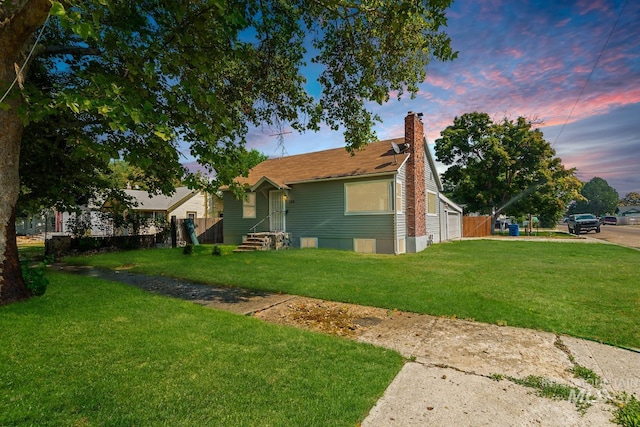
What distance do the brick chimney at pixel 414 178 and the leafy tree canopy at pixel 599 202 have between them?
425 feet

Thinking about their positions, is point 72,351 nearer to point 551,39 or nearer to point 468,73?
point 468,73

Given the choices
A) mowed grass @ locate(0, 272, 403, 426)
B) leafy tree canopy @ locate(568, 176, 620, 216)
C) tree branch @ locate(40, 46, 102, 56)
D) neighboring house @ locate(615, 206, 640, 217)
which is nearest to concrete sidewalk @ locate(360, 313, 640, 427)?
mowed grass @ locate(0, 272, 403, 426)

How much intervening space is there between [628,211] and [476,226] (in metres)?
112

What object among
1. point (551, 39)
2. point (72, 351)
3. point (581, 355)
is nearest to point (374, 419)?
point (581, 355)

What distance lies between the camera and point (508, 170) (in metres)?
33.0

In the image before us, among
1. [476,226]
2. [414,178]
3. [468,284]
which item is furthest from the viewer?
[476,226]

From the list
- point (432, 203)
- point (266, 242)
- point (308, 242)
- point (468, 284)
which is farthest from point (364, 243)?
point (468, 284)

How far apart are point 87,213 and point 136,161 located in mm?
13768

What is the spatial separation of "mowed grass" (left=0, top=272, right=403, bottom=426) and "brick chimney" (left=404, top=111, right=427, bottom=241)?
12.1m

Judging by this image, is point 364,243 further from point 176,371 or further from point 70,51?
point 176,371

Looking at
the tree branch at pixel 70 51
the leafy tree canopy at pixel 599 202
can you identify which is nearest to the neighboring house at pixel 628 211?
the leafy tree canopy at pixel 599 202

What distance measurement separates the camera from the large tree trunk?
14.9 feet

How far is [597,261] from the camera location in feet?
37.2

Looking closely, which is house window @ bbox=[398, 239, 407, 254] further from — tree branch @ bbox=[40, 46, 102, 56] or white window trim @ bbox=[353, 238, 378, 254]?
tree branch @ bbox=[40, 46, 102, 56]
